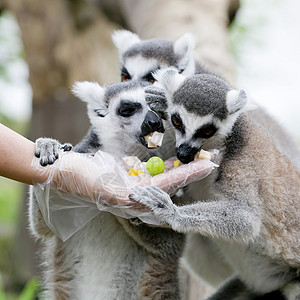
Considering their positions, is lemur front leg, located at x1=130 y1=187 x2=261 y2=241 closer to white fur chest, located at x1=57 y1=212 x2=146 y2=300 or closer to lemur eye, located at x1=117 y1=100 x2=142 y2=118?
white fur chest, located at x1=57 y1=212 x2=146 y2=300

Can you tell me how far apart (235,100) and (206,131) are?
29cm

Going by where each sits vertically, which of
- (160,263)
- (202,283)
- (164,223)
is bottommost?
(202,283)

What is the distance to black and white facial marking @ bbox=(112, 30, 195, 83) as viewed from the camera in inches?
177

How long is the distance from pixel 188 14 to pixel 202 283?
128 inches

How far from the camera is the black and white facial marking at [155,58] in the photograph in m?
4.50

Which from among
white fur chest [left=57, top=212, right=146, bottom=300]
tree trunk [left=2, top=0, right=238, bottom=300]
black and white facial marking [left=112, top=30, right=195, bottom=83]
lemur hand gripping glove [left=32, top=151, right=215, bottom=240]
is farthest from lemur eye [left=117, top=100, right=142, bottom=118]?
tree trunk [left=2, top=0, right=238, bottom=300]

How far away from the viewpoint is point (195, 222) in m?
3.05

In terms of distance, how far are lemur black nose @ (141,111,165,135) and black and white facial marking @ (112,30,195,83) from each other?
1.06 meters

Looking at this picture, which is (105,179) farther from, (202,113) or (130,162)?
(202,113)

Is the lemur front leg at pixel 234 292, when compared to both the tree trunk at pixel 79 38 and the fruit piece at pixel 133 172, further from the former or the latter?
the tree trunk at pixel 79 38

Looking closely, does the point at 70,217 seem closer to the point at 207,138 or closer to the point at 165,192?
the point at 165,192

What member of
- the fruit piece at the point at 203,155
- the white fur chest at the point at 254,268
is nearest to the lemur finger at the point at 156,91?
the fruit piece at the point at 203,155

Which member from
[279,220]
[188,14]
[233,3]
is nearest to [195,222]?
[279,220]

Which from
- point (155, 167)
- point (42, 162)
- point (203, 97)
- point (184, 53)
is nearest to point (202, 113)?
point (203, 97)
